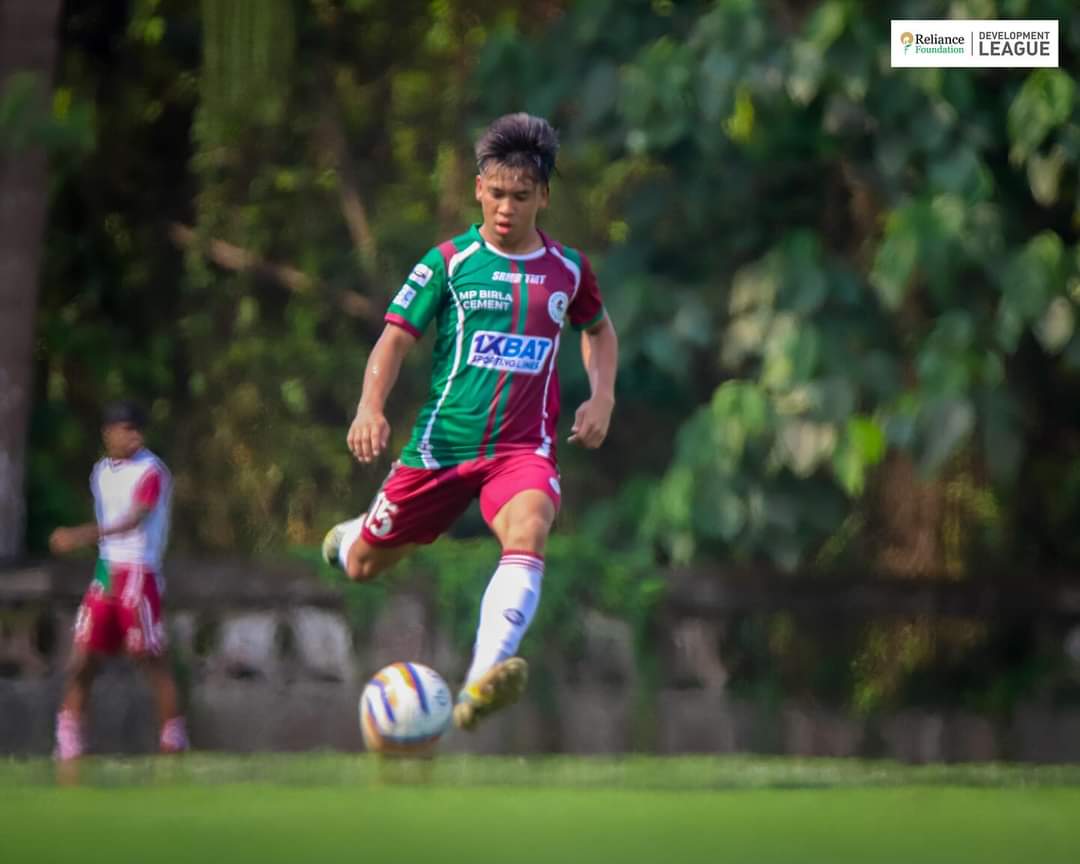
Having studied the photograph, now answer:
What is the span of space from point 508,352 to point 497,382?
0.37ft

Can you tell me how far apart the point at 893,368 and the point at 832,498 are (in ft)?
2.75

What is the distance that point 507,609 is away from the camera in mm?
7594

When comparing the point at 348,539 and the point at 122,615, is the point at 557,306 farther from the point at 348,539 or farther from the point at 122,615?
the point at 122,615

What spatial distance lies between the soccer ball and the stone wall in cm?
443

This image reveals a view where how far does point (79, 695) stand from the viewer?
10672mm

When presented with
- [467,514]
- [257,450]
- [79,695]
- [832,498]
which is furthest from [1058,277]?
[257,450]

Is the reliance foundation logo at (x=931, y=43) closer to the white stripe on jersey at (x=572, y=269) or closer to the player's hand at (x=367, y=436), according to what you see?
the white stripe on jersey at (x=572, y=269)

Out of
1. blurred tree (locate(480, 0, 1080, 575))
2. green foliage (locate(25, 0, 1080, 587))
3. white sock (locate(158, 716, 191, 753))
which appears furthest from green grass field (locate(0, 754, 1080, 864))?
green foliage (locate(25, 0, 1080, 587))

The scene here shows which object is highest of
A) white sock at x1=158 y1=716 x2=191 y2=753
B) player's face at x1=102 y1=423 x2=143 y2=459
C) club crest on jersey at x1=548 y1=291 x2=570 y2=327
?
club crest on jersey at x1=548 y1=291 x2=570 y2=327

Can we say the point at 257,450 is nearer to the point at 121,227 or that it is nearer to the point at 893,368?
the point at 121,227

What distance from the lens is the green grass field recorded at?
240 inches

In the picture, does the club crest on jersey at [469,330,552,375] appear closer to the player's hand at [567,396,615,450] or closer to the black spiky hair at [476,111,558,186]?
the player's hand at [567,396,615,450]

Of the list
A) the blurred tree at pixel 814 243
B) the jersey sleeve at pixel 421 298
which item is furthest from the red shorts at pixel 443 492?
the blurred tree at pixel 814 243

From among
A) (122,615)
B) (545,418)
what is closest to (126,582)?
(122,615)
